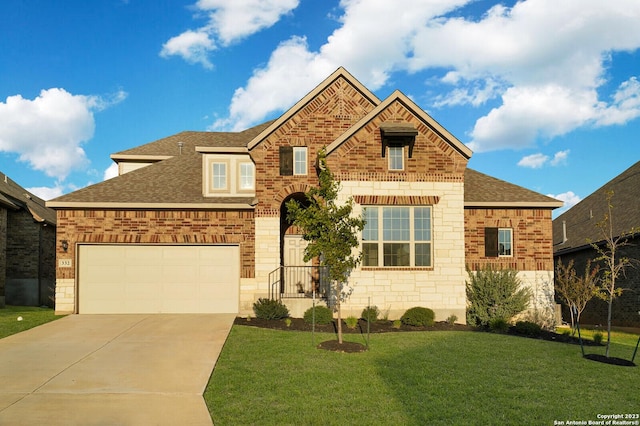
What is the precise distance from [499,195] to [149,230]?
12.2 meters

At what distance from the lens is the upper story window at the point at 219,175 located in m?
17.4

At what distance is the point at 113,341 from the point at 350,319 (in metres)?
6.09

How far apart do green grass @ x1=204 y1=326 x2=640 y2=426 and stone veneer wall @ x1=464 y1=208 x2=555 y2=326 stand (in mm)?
4915

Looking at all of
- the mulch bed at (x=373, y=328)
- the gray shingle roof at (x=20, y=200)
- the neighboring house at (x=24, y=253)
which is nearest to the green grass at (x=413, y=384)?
the mulch bed at (x=373, y=328)

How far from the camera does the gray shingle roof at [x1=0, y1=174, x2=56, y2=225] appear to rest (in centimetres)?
2109

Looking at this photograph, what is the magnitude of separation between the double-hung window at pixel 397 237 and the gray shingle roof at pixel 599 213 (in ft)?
31.7

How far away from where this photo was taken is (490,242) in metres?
16.6

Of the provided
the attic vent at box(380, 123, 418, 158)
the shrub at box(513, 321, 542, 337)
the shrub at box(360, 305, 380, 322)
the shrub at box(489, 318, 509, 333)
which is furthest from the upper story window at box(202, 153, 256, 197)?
the shrub at box(513, 321, 542, 337)

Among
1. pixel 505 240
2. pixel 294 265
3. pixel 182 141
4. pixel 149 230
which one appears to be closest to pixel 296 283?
pixel 294 265

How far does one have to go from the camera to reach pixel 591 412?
6656mm

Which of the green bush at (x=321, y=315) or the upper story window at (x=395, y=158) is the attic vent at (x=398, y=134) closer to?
the upper story window at (x=395, y=158)

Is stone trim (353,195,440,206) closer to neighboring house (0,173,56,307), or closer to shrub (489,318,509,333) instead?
shrub (489,318,509,333)

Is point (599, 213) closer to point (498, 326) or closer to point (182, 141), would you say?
point (498, 326)

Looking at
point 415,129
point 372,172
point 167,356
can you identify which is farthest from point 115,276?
point 415,129
